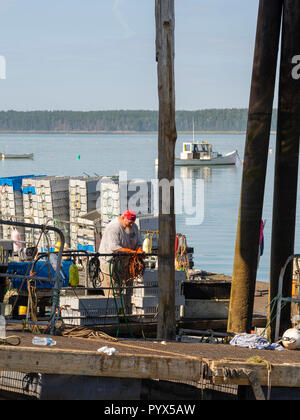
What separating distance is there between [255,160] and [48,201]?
13.8 metres

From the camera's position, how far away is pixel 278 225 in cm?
948

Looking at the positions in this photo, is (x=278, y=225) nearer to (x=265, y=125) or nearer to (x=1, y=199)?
(x=265, y=125)

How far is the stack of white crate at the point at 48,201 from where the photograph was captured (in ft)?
72.8

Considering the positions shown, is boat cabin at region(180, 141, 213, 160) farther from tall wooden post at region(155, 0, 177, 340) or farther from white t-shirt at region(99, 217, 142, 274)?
tall wooden post at region(155, 0, 177, 340)

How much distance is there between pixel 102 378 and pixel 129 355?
434 millimetres

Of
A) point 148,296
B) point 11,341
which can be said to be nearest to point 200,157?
point 148,296

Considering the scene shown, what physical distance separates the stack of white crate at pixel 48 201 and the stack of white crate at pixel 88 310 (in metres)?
11.8

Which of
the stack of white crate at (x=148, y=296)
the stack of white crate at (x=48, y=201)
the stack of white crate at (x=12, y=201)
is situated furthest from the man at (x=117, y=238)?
the stack of white crate at (x=12, y=201)

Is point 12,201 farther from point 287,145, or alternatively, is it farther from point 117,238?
point 287,145

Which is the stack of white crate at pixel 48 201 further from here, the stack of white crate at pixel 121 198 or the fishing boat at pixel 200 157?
the fishing boat at pixel 200 157

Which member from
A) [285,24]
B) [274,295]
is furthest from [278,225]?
[285,24]

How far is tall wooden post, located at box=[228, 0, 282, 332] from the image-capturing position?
909cm

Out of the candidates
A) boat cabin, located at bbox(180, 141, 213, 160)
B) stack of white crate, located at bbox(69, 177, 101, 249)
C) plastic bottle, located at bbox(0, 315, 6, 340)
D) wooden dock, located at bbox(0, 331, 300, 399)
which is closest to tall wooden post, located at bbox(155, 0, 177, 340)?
wooden dock, located at bbox(0, 331, 300, 399)

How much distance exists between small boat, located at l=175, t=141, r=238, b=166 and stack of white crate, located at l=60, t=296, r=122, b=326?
85.6m
